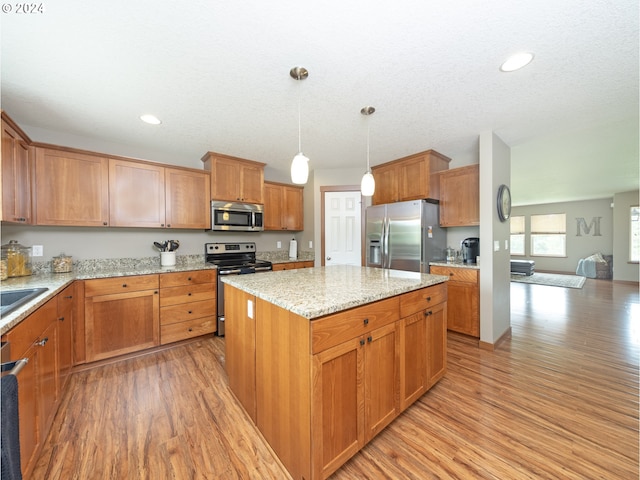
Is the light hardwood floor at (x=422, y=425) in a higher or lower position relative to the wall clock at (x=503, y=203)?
lower

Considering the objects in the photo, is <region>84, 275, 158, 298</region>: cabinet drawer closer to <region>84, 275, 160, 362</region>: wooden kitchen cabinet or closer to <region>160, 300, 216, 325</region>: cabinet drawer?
<region>84, 275, 160, 362</region>: wooden kitchen cabinet

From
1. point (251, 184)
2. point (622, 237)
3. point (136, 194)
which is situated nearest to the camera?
point (136, 194)

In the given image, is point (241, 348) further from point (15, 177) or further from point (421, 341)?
point (15, 177)

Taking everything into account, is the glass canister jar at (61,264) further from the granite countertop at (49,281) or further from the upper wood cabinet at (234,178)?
the upper wood cabinet at (234,178)

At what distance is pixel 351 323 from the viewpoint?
134 cm

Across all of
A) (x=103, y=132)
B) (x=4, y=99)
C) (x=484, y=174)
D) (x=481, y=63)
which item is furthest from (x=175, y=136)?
(x=484, y=174)

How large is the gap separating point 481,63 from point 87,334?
4.07m

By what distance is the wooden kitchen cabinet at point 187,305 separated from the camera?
9.29ft

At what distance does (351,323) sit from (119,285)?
2.55 m

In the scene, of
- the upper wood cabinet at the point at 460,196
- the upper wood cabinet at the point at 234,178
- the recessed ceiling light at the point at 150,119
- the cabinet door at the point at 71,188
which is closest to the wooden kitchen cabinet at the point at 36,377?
the cabinet door at the point at 71,188

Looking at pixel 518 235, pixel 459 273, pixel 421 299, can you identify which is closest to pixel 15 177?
pixel 421 299

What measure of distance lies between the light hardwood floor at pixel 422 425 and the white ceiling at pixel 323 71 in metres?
2.47

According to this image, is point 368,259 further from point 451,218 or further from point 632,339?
point 632,339

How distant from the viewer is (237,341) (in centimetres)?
187
